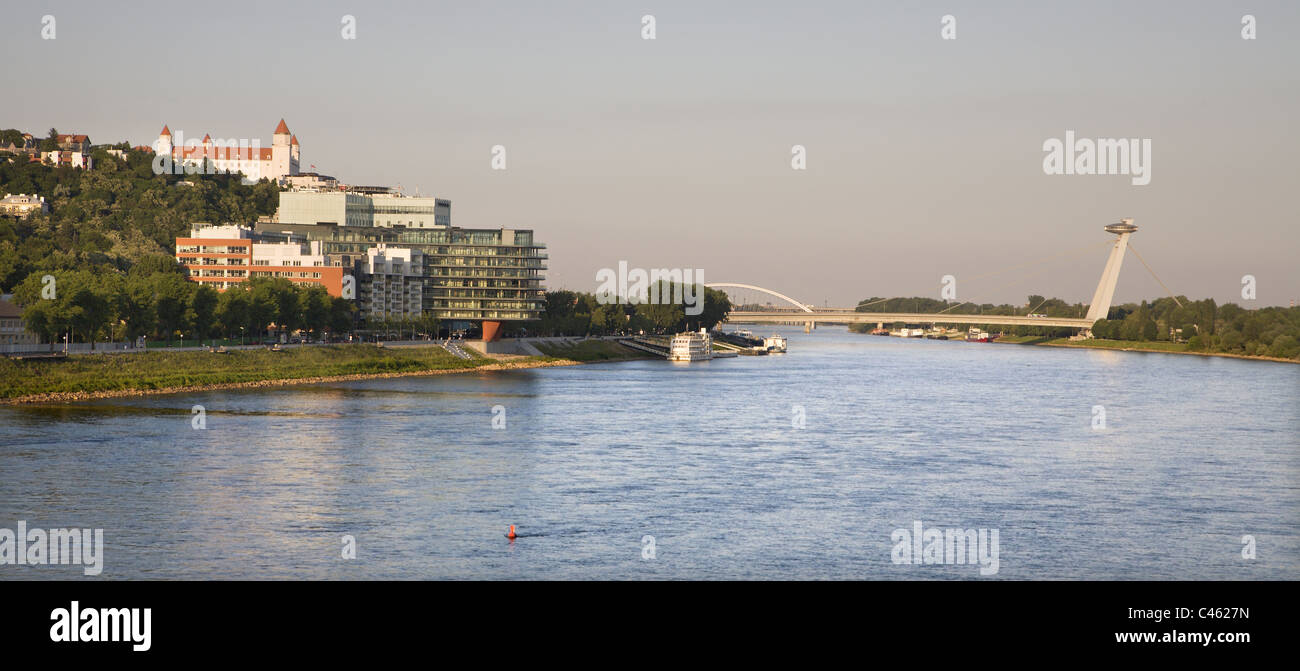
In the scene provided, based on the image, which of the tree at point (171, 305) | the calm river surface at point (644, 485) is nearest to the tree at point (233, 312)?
the tree at point (171, 305)

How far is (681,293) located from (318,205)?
5281 cm

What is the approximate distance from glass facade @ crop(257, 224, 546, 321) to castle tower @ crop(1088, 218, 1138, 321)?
323ft

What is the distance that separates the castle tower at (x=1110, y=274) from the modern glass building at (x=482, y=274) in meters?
98.4

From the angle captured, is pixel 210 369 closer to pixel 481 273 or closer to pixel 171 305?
pixel 171 305

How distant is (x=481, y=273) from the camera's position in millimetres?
Answer: 124688

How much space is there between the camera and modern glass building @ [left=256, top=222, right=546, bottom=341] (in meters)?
123

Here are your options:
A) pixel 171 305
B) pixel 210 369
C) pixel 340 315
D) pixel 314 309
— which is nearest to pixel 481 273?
pixel 340 315

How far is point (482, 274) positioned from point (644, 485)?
88243mm

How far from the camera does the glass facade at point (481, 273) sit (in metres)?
123

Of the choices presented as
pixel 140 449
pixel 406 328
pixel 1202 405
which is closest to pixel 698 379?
pixel 406 328

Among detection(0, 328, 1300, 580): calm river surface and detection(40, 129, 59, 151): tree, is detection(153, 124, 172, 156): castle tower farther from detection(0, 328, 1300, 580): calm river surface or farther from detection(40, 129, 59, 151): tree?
detection(0, 328, 1300, 580): calm river surface

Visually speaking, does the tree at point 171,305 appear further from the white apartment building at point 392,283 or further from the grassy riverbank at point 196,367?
the white apartment building at point 392,283
